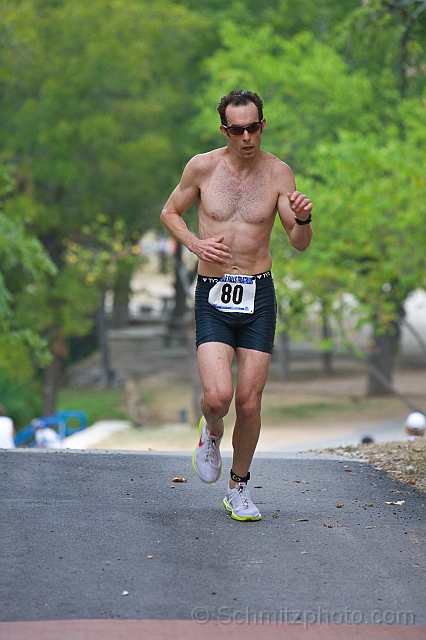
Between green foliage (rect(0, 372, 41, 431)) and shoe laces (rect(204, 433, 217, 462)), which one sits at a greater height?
shoe laces (rect(204, 433, 217, 462))

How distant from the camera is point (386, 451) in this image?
8.85 meters

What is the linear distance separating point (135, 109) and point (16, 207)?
415 centimetres

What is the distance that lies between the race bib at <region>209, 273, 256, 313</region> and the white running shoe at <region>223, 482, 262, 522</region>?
103 cm

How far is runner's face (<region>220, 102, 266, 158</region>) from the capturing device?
5.70 metres

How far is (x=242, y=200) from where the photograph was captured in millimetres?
5863

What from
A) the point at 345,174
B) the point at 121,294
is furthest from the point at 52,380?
the point at 345,174

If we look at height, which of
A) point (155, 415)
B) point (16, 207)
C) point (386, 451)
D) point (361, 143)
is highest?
point (361, 143)

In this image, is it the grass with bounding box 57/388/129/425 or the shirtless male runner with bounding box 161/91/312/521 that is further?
the grass with bounding box 57/388/129/425

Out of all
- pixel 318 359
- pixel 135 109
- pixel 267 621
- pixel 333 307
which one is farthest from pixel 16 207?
pixel 267 621

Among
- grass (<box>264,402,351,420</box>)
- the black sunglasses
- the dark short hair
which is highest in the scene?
the dark short hair

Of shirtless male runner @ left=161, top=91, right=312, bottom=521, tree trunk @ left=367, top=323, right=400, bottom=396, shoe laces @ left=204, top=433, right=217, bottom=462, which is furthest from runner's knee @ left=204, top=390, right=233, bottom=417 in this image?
tree trunk @ left=367, top=323, right=400, bottom=396

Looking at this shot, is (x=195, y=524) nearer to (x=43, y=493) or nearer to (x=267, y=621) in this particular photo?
(x=43, y=493)

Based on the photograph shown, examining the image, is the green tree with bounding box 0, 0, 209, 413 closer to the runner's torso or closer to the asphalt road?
the asphalt road

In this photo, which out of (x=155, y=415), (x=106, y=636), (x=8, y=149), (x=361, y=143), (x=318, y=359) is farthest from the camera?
(x=318, y=359)
